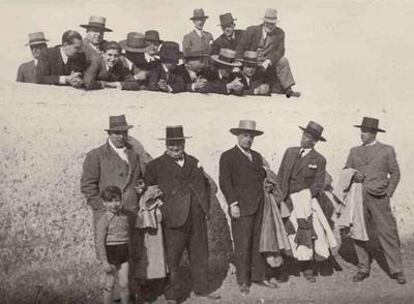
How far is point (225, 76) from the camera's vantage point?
30.6 feet

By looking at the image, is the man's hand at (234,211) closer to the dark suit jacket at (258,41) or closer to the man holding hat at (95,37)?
the man holding hat at (95,37)

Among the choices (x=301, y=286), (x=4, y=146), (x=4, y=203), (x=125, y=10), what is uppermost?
(x=125, y=10)

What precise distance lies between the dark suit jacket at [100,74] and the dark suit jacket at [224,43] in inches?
54.7

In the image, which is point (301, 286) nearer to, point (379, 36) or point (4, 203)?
point (4, 203)

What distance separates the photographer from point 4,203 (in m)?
7.78

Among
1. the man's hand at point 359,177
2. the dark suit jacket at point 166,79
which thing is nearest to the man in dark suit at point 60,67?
the dark suit jacket at point 166,79

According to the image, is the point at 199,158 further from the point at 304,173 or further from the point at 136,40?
the point at 136,40

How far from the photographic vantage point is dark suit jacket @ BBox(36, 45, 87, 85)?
27.3 feet

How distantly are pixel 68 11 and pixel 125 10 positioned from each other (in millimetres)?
786

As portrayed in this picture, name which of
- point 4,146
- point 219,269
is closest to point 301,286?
point 219,269

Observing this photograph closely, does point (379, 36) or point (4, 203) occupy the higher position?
point (379, 36)

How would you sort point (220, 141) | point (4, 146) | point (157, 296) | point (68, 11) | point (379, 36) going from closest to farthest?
point (157, 296) < point (4, 146) < point (220, 141) < point (68, 11) < point (379, 36)

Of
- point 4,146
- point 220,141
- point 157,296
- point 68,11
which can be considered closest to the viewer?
point 157,296

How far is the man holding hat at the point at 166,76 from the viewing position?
8.85m
